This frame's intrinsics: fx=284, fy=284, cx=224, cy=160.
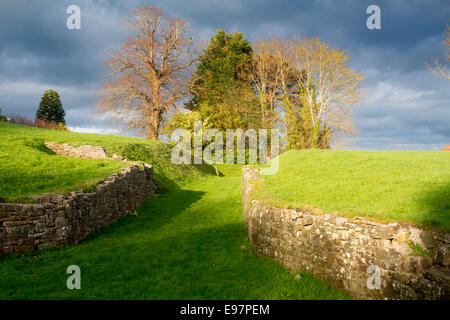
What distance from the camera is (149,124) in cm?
3566

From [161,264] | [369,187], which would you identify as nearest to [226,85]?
[369,187]

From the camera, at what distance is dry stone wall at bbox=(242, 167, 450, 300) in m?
4.98

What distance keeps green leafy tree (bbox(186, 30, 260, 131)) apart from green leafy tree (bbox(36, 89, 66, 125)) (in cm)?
2781

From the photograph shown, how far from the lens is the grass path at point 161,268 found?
6047 mm

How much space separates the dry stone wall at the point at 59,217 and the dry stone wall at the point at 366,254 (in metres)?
6.93

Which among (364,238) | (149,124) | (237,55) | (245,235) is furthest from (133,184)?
(237,55)

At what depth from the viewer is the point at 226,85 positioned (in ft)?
127

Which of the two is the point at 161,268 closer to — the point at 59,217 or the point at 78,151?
the point at 59,217

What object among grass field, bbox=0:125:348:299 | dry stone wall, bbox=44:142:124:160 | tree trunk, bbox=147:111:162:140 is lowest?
grass field, bbox=0:125:348:299

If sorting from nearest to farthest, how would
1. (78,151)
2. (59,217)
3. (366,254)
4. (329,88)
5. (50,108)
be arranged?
(366,254)
(59,217)
(78,151)
(329,88)
(50,108)

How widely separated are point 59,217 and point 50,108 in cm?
5258

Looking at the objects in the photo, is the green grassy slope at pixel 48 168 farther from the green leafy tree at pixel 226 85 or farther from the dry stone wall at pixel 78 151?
the green leafy tree at pixel 226 85

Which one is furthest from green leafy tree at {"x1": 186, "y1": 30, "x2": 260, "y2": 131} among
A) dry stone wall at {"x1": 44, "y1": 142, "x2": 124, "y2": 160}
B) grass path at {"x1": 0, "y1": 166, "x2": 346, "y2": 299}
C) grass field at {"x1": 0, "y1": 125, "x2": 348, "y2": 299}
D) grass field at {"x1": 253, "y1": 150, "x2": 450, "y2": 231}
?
grass path at {"x1": 0, "y1": 166, "x2": 346, "y2": 299}

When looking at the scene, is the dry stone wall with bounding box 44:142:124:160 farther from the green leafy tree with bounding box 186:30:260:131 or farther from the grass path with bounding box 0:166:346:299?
the green leafy tree with bounding box 186:30:260:131
